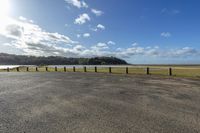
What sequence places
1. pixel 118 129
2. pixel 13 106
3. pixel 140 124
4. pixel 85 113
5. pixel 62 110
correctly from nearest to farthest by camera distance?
pixel 118 129 → pixel 140 124 → pixel 85 113 → pixel 62 110 → pixel 13 106

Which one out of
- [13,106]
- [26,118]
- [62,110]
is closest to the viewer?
[26,118]

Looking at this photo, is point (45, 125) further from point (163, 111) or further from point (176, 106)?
point (176, 106)

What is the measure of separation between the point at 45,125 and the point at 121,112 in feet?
7.73

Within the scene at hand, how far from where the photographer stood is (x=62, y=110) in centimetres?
629

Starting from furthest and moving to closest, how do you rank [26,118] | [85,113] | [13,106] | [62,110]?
[13,106], [62,110], [85,113], [26,118]

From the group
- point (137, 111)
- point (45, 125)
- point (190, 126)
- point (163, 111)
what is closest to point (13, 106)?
point (45, 125)

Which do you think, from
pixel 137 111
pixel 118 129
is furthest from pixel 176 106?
pixel 118 129

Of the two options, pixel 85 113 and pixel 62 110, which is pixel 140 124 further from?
pixel 62 110

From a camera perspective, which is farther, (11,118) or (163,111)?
(163,111)

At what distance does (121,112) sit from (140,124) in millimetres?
1187

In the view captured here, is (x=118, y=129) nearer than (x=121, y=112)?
Yes

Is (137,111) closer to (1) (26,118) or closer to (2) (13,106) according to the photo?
(1) (26,118)

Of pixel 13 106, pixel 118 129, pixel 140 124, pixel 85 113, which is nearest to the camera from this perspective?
pixel 118 129

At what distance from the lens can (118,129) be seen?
4.44 m
